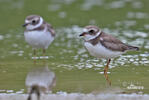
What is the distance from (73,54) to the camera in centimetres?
1218

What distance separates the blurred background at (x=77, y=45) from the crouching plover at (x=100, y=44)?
0.49 meters

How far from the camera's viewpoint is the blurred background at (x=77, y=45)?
9070mm

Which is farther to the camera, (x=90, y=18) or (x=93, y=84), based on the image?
(x=90, y=18)

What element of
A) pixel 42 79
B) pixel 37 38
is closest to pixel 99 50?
pixel 42 79

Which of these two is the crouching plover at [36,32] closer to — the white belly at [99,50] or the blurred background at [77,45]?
the blurred background at [77,45]

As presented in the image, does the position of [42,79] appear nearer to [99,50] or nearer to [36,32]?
[99,50]

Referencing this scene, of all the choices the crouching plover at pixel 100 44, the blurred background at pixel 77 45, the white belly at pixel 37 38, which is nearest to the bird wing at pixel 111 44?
the crouching plover at pixel 100 44

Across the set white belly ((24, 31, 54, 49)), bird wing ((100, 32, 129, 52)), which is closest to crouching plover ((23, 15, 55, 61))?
white belly ((24, 31, 54, 49))

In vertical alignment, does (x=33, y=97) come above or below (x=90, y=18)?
above

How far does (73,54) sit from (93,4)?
8540mm

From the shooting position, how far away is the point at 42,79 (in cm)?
930

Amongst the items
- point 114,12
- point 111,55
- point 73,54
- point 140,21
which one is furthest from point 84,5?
point 111,55

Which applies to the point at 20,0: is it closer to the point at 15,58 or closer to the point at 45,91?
the point at 15,58

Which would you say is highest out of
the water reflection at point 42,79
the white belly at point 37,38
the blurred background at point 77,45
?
the white belly at point 37,38
